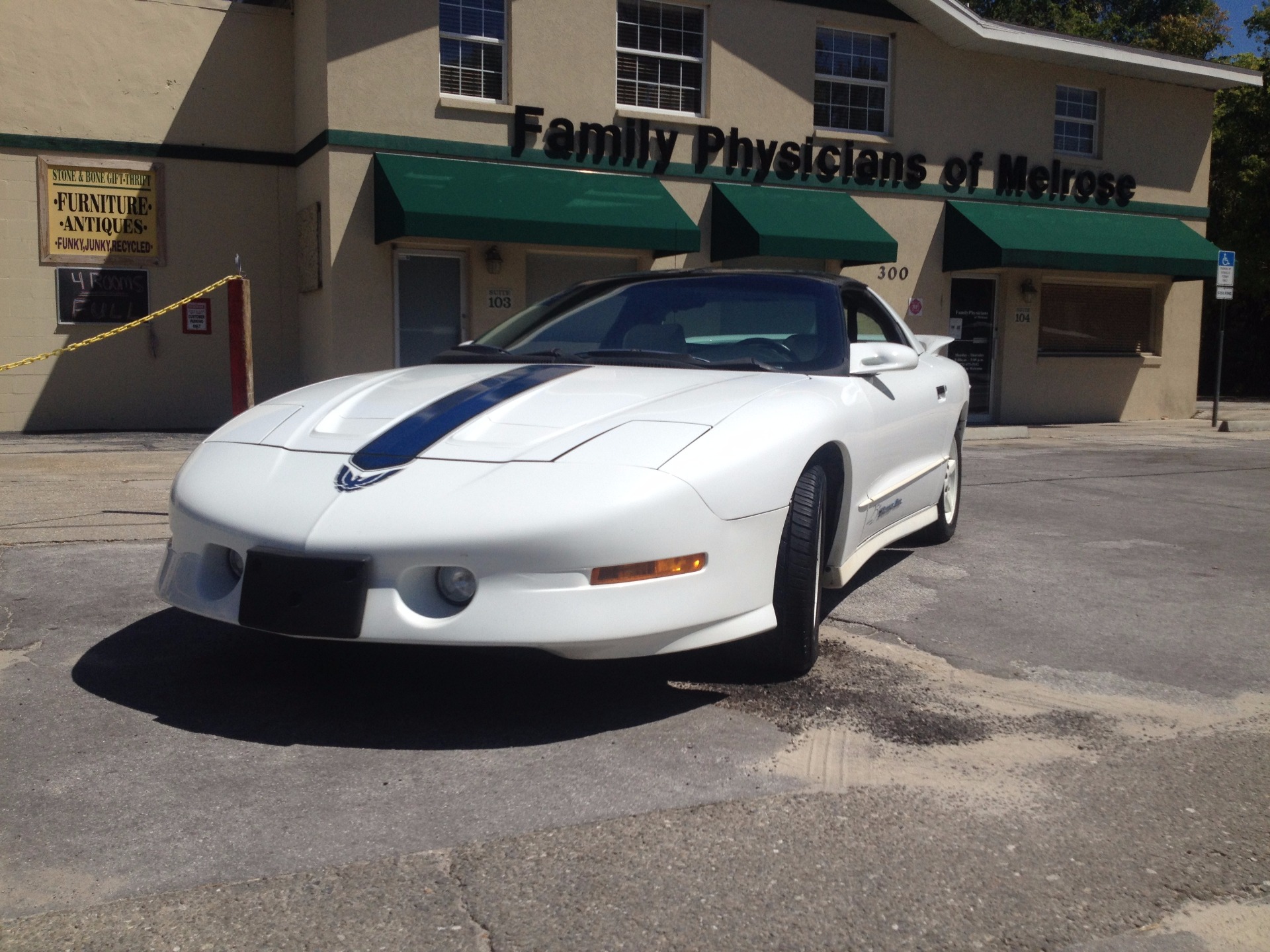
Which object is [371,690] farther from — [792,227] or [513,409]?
[792,227]

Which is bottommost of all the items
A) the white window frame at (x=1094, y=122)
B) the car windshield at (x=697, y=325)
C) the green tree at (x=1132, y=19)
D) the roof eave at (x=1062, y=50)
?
the car windshield at (x=697, y=325)

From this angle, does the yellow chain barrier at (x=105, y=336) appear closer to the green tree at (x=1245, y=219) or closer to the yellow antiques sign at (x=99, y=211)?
the yellow antiques sign at (x=99, y=211)

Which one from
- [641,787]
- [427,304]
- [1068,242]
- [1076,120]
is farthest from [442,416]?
[1076,120]

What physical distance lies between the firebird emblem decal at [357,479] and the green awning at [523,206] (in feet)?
31.6

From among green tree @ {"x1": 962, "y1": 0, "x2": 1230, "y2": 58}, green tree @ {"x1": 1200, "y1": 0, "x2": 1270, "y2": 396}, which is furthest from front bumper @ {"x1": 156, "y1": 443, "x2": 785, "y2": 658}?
green tree @ {"x1": 962, "y1": 0, "x2": 1230, "y2": 58}

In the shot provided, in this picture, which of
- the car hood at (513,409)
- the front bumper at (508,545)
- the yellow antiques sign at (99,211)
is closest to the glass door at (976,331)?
the yellow antiques sign at (99,211)

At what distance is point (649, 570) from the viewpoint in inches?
128

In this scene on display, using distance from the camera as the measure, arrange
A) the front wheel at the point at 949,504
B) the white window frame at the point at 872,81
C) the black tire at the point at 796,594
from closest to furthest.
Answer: the black tire at the point at 796,594
the front wheel at the point at 949,504
the white window frame at the point at 872,81

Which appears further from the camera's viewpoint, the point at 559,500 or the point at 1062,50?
the point at 1062,50

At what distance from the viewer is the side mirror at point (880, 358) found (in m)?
4.50

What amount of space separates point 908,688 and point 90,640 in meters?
2.83

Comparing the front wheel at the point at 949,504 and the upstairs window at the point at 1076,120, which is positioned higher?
the upstairs window at the point at 1076,120

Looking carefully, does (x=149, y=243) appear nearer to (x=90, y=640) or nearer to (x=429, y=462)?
(x=90, y=640)

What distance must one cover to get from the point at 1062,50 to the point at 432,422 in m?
16.0
